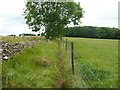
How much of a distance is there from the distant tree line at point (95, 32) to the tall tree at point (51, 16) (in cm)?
3394

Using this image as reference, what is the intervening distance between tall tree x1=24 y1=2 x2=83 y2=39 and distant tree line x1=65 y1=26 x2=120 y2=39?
33940 mm

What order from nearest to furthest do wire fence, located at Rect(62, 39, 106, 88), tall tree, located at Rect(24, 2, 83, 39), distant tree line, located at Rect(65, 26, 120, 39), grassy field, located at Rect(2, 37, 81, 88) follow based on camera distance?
grassy field, located at Rect(2, 37, 81, 88), wire fence, located at Rect(62, 39, 106, 88), tall tree, located at Rect(24, 2, 83, 39), distant tree line, located at Rect(65, 26, 120, 39)

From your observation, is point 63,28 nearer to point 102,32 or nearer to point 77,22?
point 77,22

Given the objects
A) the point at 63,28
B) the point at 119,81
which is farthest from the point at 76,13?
the point at 119,81

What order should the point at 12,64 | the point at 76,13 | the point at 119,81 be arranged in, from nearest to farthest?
the point at 12,64 < the point at 119,81 < the point at 76,13

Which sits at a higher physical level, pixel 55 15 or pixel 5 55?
pixel 55 15

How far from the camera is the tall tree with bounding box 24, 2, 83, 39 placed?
37438 mm

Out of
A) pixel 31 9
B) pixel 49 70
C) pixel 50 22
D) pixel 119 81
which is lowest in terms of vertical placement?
pixel 119 81

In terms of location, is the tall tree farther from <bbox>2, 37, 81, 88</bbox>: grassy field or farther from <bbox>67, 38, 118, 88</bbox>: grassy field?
<bbox>2, 37, 81, 88</bbox>: grassy field

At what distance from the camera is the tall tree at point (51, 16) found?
3744 cm

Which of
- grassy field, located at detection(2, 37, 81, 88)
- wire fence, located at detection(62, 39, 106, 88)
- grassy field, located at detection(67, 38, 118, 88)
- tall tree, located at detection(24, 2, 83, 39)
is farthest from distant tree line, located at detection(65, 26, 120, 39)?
grassy field, located at detection(2, 37, 81, 88)

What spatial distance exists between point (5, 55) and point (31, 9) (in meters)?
33.0

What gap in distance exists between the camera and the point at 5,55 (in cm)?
910

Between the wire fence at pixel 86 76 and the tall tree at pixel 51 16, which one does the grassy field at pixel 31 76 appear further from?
the tall tree at pixel 51 16
